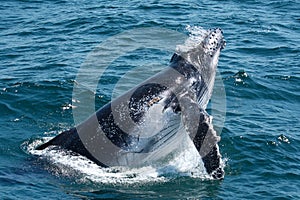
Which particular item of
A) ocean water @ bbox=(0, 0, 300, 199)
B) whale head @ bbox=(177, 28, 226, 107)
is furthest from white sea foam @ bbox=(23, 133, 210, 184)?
whale head @ bbox=(177, 28, 226, 107)

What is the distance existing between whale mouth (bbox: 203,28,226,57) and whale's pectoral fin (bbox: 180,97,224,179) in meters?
3.53

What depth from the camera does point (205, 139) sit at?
1731 cm

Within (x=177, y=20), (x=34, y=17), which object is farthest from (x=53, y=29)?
(x=177, y=20)

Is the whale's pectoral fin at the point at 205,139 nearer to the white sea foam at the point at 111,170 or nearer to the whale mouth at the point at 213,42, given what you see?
the white sea foam at the point at 111,170

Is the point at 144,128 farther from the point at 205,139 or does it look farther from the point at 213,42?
the point at 213,42

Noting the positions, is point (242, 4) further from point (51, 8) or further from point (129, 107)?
point (129, 107)

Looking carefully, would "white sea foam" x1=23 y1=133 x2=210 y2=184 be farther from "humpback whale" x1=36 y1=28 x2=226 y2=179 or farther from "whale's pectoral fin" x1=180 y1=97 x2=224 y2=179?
"whale's pectoral fin" x1=180 y1=97 x2=224 y2=179

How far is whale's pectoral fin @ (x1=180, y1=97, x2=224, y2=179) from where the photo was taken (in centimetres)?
1733

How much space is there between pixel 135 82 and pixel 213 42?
6.95m

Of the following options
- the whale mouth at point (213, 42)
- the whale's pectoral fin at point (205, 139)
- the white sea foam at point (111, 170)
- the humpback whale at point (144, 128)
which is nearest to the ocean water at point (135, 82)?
the white sea foam at point (111, 170)

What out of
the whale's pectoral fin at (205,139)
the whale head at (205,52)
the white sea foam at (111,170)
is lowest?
the white sea foam at (111,170)

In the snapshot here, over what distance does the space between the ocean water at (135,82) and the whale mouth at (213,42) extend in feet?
11.0

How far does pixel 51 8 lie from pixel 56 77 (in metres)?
14.2

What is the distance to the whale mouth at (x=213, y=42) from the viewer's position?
68.0ft
